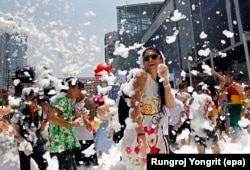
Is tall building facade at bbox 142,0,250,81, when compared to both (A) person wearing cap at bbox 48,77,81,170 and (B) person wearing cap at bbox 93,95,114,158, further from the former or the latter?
(A) person wearing cap at bbox 48,77,81,170

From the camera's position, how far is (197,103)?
5.87m

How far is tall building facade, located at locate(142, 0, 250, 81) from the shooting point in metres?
23.2

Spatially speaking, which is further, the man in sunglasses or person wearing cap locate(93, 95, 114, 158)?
person wearing cap locate(93, 95, 114, 158)

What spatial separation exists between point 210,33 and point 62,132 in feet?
87.4

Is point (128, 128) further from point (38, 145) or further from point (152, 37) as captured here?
point (152, 37)

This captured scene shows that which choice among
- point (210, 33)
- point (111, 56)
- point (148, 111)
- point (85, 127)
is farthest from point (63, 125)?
point (210, 33)

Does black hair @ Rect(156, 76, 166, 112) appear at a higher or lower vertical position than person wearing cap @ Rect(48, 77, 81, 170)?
higher

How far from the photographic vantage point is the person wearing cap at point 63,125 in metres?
4.12

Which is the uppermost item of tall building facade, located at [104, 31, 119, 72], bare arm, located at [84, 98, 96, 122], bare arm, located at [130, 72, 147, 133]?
tall building facade, located at [104, 31, 119, 72]

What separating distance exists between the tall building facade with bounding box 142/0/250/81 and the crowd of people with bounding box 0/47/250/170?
7.78 m

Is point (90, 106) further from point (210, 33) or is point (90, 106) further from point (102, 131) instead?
point (210, 33)

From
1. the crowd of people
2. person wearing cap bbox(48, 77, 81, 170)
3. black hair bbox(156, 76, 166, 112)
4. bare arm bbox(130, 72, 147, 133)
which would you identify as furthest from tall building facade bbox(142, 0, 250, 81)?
bare arm bbox(130, 72, 147, 133)

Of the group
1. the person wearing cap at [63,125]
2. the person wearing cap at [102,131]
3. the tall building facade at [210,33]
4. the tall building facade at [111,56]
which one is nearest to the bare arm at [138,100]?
the person wearing cap at [63,125]

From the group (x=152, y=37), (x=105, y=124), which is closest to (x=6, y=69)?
(x=105, y=124)
